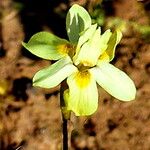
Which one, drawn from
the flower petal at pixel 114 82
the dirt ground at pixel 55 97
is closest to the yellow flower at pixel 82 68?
the flower petal at pixel 114 82

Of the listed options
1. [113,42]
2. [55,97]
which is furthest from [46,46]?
[55,97]

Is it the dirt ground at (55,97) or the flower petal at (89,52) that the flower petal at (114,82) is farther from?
the dirt ground at (55,97)

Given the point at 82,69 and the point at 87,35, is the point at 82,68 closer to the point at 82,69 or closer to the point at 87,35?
the point at 82,69

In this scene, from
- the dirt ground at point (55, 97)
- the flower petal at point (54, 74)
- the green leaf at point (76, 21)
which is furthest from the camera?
the dirt ground at point (55, 97)

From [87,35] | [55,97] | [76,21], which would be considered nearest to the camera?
[87,35]

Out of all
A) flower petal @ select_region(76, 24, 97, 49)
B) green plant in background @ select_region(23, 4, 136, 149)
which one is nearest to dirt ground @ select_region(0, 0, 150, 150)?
green plant in background @ select_region(23, 4, 136, 149)

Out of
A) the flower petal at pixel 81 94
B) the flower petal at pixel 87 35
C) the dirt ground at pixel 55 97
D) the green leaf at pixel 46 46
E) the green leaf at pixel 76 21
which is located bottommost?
the dirt ground at pixel 55 97

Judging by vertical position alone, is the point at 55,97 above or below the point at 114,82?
below
